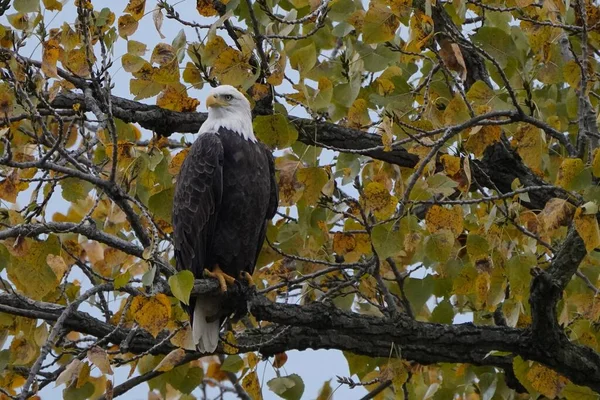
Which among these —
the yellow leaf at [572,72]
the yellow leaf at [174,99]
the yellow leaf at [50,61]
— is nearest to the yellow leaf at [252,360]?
the yellow leaf at [174,99]

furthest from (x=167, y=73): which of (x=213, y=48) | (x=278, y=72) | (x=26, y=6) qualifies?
(x=26, y=6)

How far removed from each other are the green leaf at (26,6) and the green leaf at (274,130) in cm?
96

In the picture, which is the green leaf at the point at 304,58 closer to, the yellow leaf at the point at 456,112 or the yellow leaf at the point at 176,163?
the yellow leaf at the point at 456,112

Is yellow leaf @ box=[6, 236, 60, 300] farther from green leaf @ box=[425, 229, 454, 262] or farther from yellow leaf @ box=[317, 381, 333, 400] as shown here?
yellow leaf @ box=[317, 381, 333, 400]

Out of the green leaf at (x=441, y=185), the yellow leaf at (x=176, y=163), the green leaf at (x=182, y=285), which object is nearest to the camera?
the green leaf at (x=182, y=285)

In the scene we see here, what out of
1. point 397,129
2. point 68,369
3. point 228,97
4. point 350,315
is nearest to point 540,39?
point 397,129

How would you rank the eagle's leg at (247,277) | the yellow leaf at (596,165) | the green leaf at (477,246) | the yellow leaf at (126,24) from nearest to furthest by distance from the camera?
the yellow leaf at (596,165) → the green leaf at (477,246) → the yellow leaf at (126,24) → the eagle's leg at (247,277)

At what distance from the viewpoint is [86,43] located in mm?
3182

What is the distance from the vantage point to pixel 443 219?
11.1ft

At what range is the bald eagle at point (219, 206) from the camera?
13.8 feet

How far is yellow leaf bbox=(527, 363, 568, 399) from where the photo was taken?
12.4 ft

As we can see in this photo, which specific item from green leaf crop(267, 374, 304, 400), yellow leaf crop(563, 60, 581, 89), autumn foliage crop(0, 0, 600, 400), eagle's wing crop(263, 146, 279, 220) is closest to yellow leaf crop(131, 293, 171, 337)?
autumn foliage crop(0, 0, 600, 400)

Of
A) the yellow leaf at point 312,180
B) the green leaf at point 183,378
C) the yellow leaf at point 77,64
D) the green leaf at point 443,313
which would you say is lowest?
the green leaf at point 183,378

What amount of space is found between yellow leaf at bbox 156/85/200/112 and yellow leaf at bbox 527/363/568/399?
186 cm
